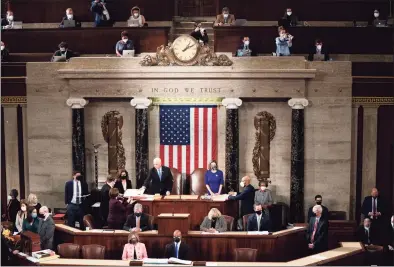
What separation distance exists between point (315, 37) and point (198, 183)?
5.23 metres

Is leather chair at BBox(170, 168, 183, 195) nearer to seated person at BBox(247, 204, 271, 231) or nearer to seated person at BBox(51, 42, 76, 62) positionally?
seated person at BBox(247, 204, 271, 231)

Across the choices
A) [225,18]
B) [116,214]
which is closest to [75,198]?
[116,214]

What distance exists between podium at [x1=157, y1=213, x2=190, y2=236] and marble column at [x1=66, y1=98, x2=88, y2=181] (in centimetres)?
469

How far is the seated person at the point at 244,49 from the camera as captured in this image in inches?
824

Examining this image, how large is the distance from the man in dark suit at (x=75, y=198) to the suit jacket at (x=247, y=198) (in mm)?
3770

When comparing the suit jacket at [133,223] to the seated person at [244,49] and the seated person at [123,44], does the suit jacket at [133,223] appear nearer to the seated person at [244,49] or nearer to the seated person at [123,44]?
the seated person at [123,44]

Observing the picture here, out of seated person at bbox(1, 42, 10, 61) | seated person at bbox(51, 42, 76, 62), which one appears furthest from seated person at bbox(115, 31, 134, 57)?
seated person at bbox(1, 42, 10, 61)

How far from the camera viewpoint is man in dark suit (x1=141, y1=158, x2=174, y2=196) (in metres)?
19.8

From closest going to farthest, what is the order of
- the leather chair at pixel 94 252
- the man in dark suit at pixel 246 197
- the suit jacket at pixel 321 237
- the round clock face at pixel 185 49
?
1. the leather chair at pixel 94 252
2. the suit jacket at pixel 321 237
3. the man in dark suit at pixel 246 197
4. the round clock face at pixel 185 49

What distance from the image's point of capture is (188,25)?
2438cm

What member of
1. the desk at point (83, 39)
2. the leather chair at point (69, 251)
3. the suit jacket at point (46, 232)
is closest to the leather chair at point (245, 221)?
the leather chair at point (69, 251)

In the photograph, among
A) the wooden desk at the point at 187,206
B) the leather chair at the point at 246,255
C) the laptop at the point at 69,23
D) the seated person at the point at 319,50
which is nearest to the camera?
the leather chair at the point at 246,255

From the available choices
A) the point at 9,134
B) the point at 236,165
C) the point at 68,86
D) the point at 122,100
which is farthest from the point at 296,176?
the point at 9,134

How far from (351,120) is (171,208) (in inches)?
219
